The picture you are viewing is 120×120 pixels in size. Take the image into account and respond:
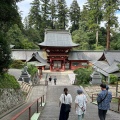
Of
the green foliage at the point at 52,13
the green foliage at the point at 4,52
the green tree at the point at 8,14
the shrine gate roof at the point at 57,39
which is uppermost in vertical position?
the green foliage at the point at 52,13

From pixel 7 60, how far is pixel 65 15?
58.0 meters

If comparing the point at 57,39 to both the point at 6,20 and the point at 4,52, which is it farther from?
the point at 4,52

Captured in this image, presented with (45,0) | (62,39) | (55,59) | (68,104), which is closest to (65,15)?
(45,0)

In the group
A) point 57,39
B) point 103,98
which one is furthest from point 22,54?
point 103,98

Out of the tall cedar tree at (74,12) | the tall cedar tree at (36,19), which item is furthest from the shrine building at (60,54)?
the tall cedar tree at (74,12)

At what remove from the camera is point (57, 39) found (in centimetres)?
4175

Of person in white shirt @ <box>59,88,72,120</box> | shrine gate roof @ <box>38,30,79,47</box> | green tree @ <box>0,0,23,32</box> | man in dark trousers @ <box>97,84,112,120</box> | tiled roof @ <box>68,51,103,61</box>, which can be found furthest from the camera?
tiled roof @ <box>68,51,103,61</box>

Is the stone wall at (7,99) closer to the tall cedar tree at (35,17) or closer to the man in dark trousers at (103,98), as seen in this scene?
the man in dark trousers at (103,98)

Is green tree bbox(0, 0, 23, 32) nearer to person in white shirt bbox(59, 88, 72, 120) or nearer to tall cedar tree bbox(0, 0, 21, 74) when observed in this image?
tall cedar tree bbox(0, 0, 21, 74)

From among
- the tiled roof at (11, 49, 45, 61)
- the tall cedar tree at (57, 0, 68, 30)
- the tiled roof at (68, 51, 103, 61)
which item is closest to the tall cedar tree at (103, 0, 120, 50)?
the tiled roof at (68, 51, 103, 61)

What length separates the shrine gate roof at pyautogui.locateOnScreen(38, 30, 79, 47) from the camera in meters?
39.5

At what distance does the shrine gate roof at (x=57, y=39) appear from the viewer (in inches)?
1555

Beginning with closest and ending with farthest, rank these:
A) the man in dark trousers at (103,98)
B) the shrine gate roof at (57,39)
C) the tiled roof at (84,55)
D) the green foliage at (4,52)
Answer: the man in dark trousers at (103,98)
the green foliage at (4,52)
the shrine gate roof at (57,39)
the tiled roof at (84,55)

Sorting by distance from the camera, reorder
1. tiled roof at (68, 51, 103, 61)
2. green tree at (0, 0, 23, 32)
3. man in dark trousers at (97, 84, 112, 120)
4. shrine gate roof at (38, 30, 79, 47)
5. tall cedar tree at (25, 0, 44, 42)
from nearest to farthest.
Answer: man in dark trousers at (97, 84, 112, 120)
green tree at (0, 0, 23, 32)
shrine gate roof at (38, 30, 79, 47)
tiled roof at (68, 51, 103, 61)
tall cedar tree at (25, 0, 44, 42)
